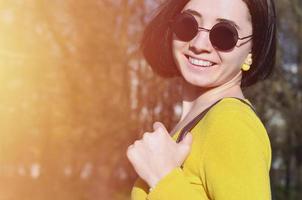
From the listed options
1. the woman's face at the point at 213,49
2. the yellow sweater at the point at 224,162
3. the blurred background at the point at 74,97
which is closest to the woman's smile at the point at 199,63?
the woman's face at the point at 213,49

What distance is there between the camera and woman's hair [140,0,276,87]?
1.46 metres

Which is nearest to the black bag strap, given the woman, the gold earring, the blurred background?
the woman

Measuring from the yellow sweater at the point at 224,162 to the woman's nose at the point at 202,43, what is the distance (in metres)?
0.13

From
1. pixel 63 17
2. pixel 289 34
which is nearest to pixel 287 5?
pixel 289 34

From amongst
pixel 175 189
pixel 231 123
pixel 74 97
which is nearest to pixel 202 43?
pixel 231 123

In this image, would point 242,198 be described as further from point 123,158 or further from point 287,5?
point 287,5

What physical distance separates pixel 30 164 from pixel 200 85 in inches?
150

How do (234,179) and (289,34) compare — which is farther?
(289,34)

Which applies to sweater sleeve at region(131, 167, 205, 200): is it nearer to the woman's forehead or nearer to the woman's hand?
the woman's hand

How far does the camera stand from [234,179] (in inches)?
49.3

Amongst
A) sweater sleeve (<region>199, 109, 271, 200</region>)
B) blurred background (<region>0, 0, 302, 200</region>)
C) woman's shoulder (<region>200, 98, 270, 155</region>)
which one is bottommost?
sweater sleeve (<region>199, 109, 271, 200</region>)

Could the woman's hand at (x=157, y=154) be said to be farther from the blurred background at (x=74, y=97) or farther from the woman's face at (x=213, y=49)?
the blurred background at (x=74, y=97)

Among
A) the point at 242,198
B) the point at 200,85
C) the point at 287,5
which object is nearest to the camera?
the point at 242,198

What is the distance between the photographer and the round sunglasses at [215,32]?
4.66 ft
